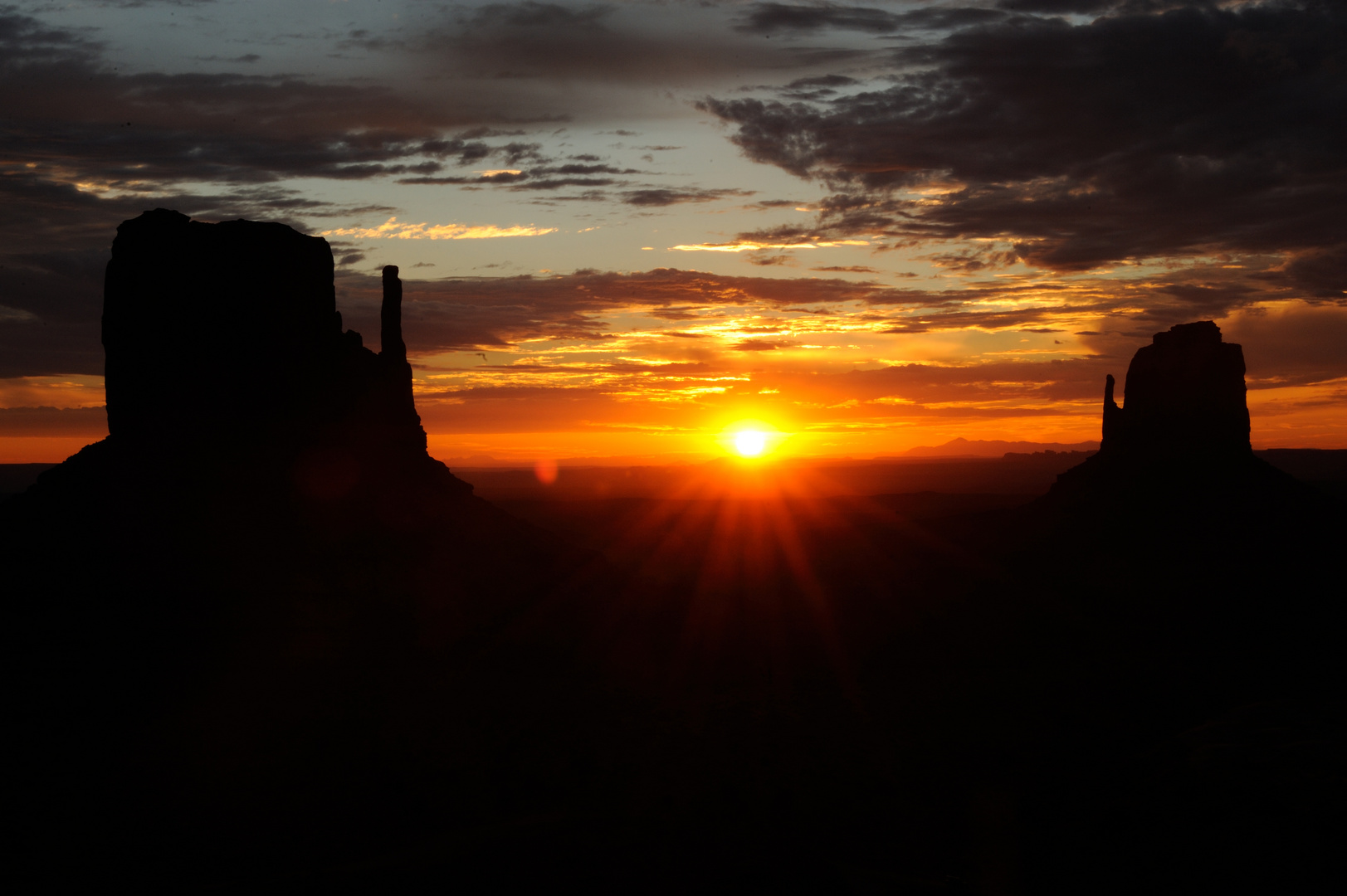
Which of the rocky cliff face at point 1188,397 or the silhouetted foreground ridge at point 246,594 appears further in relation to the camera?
the rocky cliff face at point 1188,397

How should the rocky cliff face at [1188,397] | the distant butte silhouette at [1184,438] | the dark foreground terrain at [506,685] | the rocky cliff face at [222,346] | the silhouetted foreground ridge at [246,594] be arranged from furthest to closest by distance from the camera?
the rocky cliff face at [1188,397]
the distant butte silhouette at [1184,438]
the rocky cliff face at [222,346]
the silhouetted foreground ridge at [246,594]
the dark foreground terrain at [506,685]

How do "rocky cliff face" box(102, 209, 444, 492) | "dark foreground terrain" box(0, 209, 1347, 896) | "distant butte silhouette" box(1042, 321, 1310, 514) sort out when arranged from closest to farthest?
"dark foreground terrain" box(0, 209, 1347, 896)
"rocky cliff face" box(102, 209, 444, 492)
"distant butte silhouette" box(1042, 321, 1310, 514)

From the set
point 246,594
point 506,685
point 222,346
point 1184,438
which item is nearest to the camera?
point 246,594

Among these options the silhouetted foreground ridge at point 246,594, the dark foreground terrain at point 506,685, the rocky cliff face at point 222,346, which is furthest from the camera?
the rocky cliff face at point 222,346

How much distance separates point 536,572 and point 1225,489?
51383 mm

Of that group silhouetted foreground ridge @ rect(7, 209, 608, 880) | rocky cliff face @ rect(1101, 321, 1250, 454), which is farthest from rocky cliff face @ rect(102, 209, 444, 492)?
rocky cliff face @ rect(1101, 321, 1250, 454)

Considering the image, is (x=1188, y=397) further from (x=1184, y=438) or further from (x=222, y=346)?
(x=222, y=346)

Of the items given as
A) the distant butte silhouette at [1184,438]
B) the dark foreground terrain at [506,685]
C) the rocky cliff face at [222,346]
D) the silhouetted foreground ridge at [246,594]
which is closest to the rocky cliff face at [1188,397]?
the distant butte silhouette at [1184,438]

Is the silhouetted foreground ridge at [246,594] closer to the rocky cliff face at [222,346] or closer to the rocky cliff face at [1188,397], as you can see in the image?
the rocky cliff face at [222,346]

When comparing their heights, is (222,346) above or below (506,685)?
above

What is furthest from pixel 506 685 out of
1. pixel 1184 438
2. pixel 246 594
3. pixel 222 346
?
pixel 1184 438

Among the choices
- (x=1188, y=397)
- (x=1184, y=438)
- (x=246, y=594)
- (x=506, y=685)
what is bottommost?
(x=506, y=685)

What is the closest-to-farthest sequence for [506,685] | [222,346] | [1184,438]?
[506,685] < [222,346] < [1184,438]

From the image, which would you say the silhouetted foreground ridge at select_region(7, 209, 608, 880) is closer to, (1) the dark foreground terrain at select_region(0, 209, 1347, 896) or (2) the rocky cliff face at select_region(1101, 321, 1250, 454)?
(1) the dark foreground terrain at select_region(0, 209, 1347, 896)
